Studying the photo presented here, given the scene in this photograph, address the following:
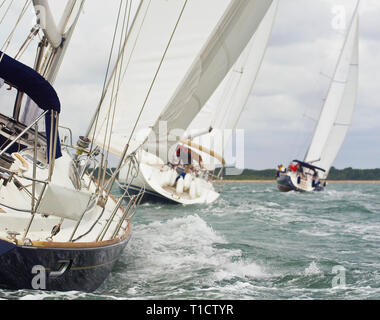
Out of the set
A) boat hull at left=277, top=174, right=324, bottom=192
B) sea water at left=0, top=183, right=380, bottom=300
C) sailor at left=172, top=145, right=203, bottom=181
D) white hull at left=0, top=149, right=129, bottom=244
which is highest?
sailor at left=172, top=145, right=203, bottom=181

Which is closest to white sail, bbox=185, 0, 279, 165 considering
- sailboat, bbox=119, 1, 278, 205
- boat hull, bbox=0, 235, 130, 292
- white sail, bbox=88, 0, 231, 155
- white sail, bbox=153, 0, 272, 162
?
sailboat, bbox=119, 1, 278, 205

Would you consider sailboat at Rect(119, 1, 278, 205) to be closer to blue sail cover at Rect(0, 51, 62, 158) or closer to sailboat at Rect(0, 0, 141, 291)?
sailboat at Rect(0, 0, 141, 291)

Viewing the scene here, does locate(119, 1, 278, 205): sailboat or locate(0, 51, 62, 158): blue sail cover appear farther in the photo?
locate(119, 1, 278, 205): sailboat

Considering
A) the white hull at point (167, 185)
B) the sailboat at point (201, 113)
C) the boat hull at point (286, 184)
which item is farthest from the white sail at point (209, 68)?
the boat hull at point (286, 184)

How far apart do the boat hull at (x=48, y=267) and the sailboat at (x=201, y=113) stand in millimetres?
1287

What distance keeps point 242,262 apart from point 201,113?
1121 cm

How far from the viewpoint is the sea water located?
19.4 ft

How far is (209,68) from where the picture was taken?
6.73m

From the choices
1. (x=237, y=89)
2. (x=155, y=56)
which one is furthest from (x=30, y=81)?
(x=237, y=89)

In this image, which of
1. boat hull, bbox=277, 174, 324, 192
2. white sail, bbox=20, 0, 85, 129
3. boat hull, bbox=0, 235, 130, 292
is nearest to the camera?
boat hull, bbox=0, 235, 130, 292

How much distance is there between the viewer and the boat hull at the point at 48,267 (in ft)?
14.9

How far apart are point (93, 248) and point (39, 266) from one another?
24.9 inches

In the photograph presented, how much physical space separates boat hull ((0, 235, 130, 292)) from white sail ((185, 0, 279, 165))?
52.2 feet
